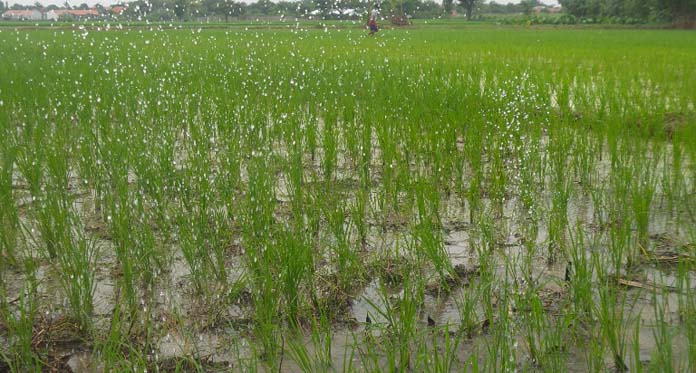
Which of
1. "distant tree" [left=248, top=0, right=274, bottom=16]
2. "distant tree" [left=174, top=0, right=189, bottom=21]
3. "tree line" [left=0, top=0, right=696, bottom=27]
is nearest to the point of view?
"tree line" [left=0, top=0, right=696, bottom=27]

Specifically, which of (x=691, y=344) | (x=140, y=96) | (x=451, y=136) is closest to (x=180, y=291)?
(x=691, y=344)

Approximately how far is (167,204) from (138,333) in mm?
1216

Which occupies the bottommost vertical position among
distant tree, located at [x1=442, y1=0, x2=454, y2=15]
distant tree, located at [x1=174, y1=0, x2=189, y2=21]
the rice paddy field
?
the rice paddy field

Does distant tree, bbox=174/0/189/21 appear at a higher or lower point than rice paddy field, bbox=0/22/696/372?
higher

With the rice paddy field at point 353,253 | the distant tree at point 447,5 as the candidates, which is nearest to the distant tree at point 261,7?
the distant tree at point 447,5

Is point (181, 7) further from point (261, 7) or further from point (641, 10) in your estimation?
point (641, 10)

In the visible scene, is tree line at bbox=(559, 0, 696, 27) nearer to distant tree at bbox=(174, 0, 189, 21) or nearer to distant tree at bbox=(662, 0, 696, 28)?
distant tree at bbox=(662, 0, 696, 28)

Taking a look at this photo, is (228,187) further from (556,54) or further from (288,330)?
(556,54)

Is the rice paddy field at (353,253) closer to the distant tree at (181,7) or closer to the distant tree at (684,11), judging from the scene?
the distant tree at (684,11)

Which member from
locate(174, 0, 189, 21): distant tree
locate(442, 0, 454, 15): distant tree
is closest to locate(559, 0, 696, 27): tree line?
locate(442, 0, 454, 15): distant tree

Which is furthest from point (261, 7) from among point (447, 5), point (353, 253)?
point (353, 253)

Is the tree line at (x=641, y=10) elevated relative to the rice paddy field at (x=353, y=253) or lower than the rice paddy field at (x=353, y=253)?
elevated

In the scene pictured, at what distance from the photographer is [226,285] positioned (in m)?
2.40

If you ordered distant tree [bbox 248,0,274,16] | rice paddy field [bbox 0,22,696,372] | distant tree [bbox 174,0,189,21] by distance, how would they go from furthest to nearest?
1. distant tree [bbox 248,0,274,16]
2. distant tree [bbox 174,0,189,21]
3. rice paddy field [bbox 0,22,696,372]
